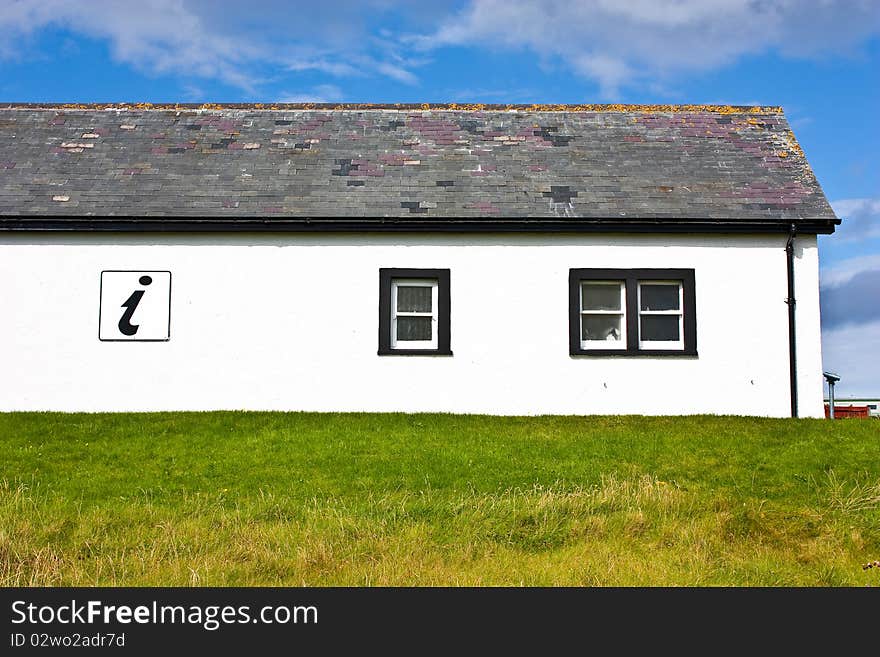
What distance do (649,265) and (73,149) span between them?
1205cm

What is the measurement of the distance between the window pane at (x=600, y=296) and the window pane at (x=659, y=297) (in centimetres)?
48

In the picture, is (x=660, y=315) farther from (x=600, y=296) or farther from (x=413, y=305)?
(x=413, y=305)

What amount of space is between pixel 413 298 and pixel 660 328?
462 centimetres

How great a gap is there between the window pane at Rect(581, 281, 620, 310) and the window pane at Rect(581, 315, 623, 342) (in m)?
0.19

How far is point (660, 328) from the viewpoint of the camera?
57.0 ft

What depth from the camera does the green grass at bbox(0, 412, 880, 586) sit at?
796 centimetres

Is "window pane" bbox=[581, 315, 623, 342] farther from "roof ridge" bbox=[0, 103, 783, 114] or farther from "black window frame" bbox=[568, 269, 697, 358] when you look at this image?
"roof ridge" bbox=[0, 103, 783, 114]

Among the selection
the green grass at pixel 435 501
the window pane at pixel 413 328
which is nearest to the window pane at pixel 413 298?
the window pane at pixel 413 328

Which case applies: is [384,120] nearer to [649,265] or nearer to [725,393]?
[649,265]

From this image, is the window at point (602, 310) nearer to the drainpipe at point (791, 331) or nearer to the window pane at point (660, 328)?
the window pane at point (660, 328)

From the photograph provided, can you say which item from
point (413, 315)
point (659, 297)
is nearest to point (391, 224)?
point (413, 315)

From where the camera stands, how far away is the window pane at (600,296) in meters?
17.5

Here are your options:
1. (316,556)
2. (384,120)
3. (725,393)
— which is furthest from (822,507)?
(384,120)

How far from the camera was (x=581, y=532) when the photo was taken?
357 inches
